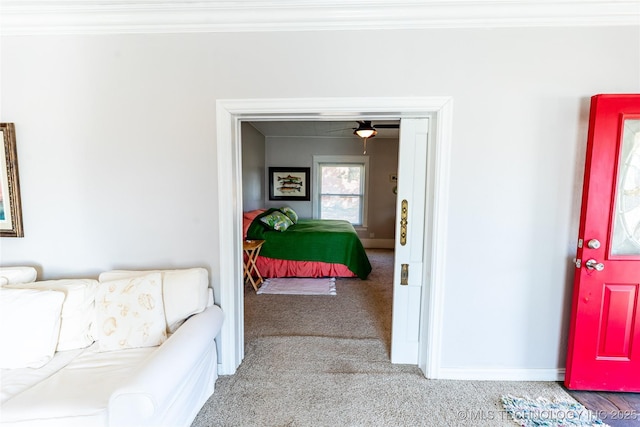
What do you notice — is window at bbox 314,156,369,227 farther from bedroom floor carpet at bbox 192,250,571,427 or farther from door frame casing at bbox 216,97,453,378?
door frame casing at bbox 216,97,453,378

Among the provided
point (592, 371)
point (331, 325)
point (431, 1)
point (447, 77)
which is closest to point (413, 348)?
point (331, 325)

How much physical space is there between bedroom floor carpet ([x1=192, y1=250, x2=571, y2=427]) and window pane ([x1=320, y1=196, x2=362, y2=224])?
375 cm

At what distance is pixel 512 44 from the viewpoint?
1.74 m

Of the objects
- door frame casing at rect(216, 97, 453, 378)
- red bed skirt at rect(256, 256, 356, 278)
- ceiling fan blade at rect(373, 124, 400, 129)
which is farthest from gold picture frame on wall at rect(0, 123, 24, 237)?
ceiling fan blade at rect(373, 124, 400, 129)

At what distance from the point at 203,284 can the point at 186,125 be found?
106 cm

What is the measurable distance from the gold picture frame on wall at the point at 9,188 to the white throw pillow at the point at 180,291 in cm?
75

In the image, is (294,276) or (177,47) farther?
(294,276)

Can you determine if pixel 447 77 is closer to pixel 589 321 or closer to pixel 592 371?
pixel 589 321

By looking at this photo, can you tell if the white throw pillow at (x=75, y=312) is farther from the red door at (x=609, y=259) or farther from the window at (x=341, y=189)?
the window at (x=341, y=189)

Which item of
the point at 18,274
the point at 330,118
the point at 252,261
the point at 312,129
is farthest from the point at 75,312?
the point at 312,129

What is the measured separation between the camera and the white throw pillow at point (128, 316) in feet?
5.24

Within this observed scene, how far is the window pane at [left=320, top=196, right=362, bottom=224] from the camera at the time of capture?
6.33 meters

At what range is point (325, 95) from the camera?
5.94ft

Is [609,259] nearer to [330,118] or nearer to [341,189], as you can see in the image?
[330,118]
